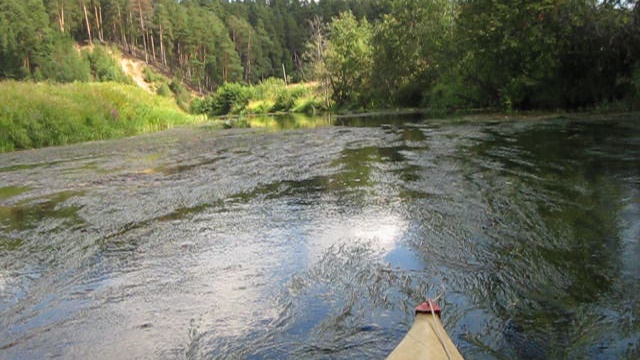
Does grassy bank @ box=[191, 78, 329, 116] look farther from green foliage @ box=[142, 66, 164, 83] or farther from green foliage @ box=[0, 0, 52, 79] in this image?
green foliage @ box=[0, 0, 52, 79]

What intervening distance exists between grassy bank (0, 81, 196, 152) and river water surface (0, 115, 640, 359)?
922cm

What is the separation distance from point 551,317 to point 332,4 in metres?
114

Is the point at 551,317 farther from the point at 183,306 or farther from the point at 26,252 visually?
the point at 26,252

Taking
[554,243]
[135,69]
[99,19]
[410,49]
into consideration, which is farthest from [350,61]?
[99,19]

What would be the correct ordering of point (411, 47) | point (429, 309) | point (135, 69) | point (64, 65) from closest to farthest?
point (429, 309)
point (411, 47)
point (64, 65)
point (135, 69)

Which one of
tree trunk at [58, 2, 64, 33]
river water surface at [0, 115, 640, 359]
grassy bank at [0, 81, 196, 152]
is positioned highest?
tree trunk at [58, 2, 64, 33]

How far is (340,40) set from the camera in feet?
132

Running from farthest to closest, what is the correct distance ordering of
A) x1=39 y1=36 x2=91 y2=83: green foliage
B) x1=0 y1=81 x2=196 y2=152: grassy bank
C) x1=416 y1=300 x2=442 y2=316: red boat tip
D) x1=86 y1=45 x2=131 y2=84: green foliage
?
x1=86 y1=45 x2=131 y2=84: green foliage
x1=39 y1=36 x2=91 y2=83: green foliage
x1=0 y1=81 x2=196 y2=152: grassy bank
x1=416 y1=300 x2=442 y2=316: red boat tip

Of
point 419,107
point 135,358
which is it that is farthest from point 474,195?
point 419,107

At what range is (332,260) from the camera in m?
4.56

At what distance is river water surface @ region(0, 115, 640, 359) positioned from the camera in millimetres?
3150

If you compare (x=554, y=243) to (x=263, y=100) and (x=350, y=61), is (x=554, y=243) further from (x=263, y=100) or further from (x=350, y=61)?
(x=263, y=100)

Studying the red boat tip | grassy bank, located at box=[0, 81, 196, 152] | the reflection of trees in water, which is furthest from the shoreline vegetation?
the red boat tip

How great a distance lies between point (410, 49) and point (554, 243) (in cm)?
3045
